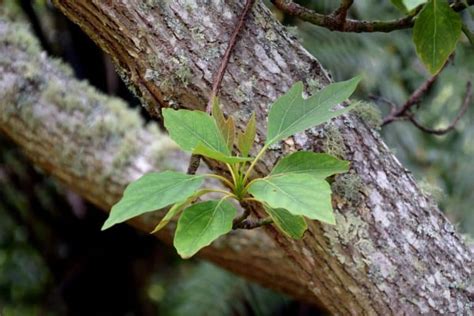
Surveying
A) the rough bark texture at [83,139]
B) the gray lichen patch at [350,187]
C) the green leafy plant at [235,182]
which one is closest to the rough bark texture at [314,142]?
the gray lichen patch at [350,187]

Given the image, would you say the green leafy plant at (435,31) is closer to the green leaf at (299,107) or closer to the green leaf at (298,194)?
the green leaf at (299,107)

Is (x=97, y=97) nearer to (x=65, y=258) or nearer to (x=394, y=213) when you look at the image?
(x=65, y=258)

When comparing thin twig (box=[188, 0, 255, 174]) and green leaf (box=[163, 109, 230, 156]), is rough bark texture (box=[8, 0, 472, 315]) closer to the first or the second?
thin twig (box=[188, 0, 255, 174])

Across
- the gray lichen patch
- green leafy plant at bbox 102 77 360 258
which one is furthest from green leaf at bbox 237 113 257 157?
the gray lichen patch

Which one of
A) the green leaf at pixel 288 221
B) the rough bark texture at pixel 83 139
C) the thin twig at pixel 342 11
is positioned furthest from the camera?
the rough bark texture at pixel 83 139

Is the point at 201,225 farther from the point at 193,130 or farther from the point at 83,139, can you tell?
the point at 83,139

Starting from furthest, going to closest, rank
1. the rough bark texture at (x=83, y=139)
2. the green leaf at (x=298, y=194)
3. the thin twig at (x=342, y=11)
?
the rough bark texture at (x=83, y=139) → the thin twig at (x=342, y=11) → the green leaf at (x=298, y=194)

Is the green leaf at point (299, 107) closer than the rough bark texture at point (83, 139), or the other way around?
the green leaf at point (299, 107)
